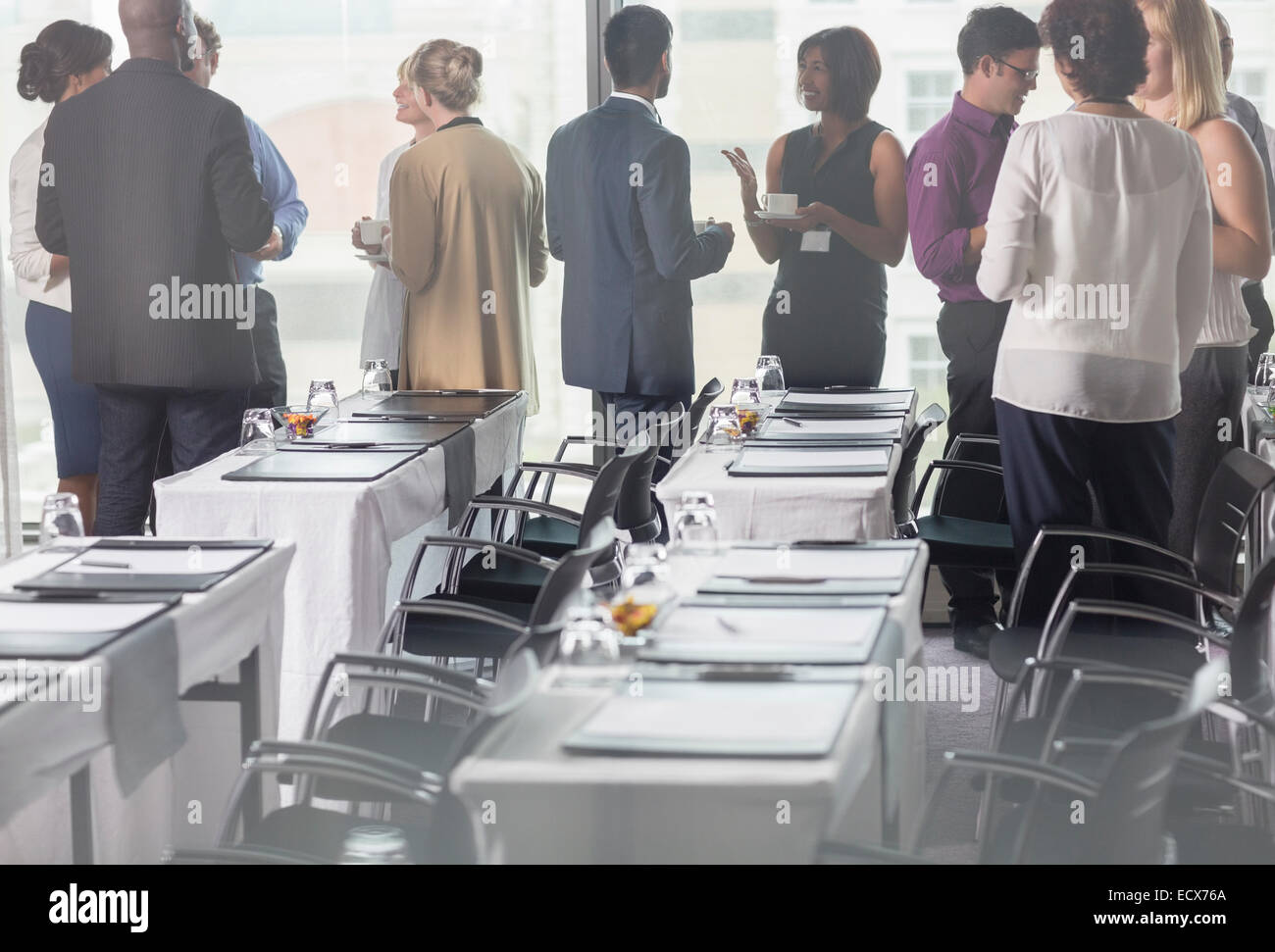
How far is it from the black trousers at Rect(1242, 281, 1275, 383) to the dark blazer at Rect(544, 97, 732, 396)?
5.50ft

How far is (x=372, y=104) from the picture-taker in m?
5.79

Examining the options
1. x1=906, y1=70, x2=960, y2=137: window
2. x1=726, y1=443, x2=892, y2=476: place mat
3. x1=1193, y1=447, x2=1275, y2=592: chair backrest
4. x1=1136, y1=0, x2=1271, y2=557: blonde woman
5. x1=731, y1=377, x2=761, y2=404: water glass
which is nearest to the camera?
x1=1193, y1=447, x2=1275, y2=592: chair backrest

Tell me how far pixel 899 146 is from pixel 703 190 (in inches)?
40.8

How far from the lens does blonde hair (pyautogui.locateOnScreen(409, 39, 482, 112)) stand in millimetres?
4883

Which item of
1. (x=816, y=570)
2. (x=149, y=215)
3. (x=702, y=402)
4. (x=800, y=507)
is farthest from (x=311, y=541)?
(x=702, y=402)

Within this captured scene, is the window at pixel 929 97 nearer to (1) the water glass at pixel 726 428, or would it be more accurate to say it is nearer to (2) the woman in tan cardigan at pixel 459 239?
(2) the woman in tan cardigan at pixel 459 239

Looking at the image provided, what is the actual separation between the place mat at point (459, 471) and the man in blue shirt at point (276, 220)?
1.32 meters

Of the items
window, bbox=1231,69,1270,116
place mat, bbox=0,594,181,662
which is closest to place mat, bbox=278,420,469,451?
place mat, bbox=0,594,181,662

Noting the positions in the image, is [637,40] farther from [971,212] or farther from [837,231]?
[971,212]

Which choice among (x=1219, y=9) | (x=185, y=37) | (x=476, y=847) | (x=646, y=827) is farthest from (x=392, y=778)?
(x=1219, y=9)

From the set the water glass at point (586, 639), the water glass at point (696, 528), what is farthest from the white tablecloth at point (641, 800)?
the water glass at point (696, 528)

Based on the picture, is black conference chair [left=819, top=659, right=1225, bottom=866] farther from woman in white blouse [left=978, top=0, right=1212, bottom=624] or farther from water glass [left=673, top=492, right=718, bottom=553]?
woman in white blouse [left=978, top=0, right=1212, bottom=624]

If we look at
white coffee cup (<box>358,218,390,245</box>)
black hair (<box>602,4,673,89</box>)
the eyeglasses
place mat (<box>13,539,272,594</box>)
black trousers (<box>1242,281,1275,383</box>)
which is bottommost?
place mat (<box>13,539,272,594</box>)

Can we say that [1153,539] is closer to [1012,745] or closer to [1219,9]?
[1012,745]
